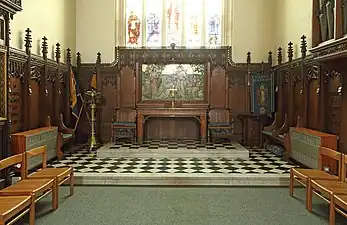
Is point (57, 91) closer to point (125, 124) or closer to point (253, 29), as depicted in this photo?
point (125, 124)

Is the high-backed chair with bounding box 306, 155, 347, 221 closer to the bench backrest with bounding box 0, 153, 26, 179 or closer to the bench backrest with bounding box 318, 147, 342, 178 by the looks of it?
the bench backrest with bounding box 318, 147, 342, 178

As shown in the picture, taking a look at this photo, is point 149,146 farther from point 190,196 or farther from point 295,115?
point 190,196

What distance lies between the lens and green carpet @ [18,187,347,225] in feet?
15.3

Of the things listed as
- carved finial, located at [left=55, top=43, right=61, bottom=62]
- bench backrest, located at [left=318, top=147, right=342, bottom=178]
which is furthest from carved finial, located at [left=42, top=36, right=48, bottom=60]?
Result: bench backrest, located at [left=318, top=147, right=342, bottom=178]

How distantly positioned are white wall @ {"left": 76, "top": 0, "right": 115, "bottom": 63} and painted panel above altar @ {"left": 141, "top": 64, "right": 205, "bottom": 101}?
1.29m

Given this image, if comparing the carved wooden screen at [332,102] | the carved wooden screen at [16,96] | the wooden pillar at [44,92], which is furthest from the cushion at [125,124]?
the carved wooden screen at [332,102]

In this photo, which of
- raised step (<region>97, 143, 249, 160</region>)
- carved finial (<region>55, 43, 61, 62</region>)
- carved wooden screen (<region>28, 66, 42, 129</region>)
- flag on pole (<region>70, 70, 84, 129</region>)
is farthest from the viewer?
flag on pole (<region>70, 70, 84, 129</region>)

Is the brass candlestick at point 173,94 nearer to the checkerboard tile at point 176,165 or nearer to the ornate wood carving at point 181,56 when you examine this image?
the ornate wood carving at point 181,56

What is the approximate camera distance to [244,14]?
11570 mm

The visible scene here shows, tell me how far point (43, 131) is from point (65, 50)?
358cm

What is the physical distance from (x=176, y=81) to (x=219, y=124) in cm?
187

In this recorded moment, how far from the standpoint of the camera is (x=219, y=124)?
10.6m

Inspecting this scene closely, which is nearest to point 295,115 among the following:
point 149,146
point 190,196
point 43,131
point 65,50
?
point 149,146

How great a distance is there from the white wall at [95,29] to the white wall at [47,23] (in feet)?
0.71
